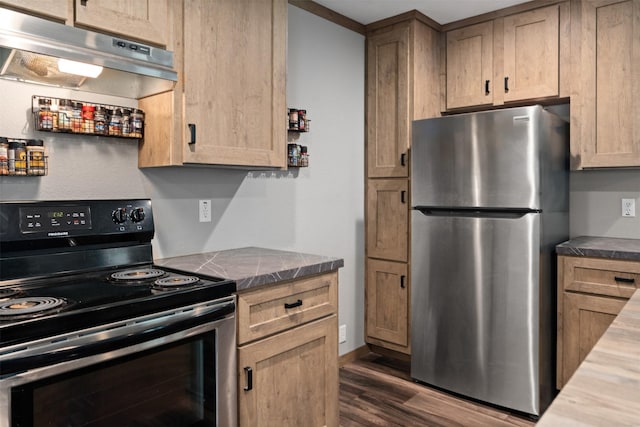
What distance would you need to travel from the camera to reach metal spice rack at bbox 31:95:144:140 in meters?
1.74

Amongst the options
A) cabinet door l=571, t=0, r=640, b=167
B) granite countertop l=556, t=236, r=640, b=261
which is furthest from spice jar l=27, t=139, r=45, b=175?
cabinet door l=571, t=0, r=640, b=167

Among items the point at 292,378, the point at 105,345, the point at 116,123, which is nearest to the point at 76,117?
the point at 116,123

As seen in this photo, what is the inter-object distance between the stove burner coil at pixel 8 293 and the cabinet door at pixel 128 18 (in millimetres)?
905

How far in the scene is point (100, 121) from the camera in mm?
1878

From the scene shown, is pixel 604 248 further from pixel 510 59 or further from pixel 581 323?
pixel 510 59

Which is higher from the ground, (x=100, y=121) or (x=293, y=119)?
(x=293, y=119)

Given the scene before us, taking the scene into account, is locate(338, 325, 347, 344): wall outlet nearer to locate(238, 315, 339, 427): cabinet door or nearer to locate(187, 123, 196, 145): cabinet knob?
locate(238, 315, 339, 427): cabinet door

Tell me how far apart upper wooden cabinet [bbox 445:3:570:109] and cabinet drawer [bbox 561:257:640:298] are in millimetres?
1004

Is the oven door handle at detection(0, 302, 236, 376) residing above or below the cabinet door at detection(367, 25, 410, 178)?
below

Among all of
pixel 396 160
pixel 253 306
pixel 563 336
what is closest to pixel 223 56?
pixel 253 306

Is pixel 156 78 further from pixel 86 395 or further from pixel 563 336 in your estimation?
pixel 563 336

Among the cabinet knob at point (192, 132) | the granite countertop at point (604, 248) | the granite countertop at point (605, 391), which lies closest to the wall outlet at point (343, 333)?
the granite countertop at point (604, 248)

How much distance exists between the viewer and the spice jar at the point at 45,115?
1723 mm

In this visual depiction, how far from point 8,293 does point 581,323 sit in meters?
2.58
